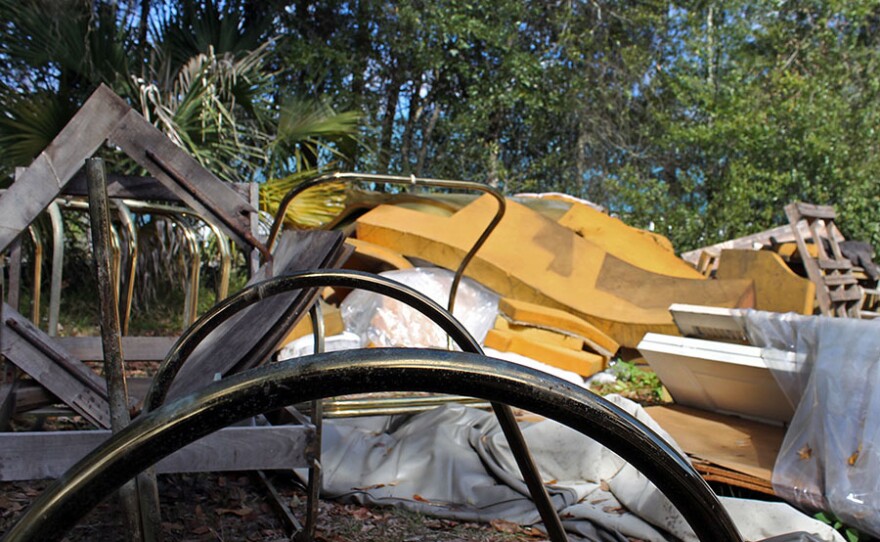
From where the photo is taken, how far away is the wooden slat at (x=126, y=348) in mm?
3357

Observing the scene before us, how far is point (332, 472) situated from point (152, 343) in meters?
1.08

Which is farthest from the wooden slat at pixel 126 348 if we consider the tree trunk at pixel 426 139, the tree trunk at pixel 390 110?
the tree trunk at pixel 426 139

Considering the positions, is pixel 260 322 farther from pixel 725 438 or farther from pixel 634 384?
pixel 634 384

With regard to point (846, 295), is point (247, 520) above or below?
below

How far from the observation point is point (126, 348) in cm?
339

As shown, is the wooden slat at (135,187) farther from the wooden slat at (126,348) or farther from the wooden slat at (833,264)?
the wooden slat at (833,264)

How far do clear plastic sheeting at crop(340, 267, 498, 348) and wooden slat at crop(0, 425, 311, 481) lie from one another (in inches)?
101

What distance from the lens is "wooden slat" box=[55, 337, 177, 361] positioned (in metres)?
3.36

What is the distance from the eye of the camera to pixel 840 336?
2.90 m

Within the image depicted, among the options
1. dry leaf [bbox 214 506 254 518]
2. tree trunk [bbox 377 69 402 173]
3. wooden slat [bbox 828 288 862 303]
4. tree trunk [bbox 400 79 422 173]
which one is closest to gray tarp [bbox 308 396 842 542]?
dry leaf [bbox 214 506 254 518]

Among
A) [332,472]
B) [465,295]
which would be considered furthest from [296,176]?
[332,472]

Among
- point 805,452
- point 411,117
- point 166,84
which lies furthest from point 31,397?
point 411,117

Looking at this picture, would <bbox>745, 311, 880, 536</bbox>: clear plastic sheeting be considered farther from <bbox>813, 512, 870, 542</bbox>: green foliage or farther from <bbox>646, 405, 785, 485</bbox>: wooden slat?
<bbox>646, 405, 785, 485</bbox>: wooden slat

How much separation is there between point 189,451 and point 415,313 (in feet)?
10.2
